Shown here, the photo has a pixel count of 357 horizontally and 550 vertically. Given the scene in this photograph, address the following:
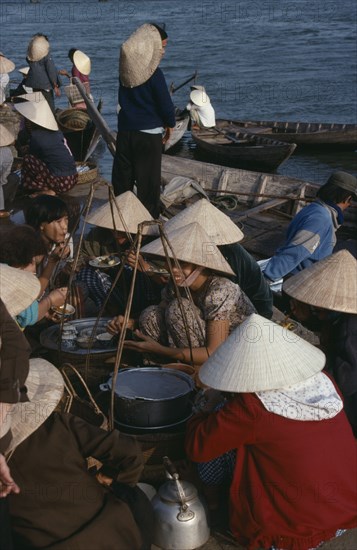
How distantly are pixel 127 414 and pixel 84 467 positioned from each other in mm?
605

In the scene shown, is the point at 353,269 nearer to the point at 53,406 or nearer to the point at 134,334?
the point at 134,334

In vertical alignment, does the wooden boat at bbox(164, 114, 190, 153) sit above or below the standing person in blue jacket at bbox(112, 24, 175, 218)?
below

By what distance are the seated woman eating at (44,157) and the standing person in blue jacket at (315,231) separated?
215cm

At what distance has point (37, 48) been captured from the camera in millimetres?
9875

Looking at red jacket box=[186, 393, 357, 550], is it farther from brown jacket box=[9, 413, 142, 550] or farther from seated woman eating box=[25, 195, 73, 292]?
seated woman eating box=[25, 195, 73, 292]

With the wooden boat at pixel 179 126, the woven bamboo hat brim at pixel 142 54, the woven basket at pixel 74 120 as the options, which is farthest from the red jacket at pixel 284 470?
the wooden boat at pixel 179 126

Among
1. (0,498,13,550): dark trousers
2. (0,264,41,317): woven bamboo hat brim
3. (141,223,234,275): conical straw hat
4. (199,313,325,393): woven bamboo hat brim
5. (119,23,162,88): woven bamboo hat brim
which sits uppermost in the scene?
(119,23,162,88): woven bamboo hat brim

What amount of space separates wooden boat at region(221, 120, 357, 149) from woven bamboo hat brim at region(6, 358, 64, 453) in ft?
39.3

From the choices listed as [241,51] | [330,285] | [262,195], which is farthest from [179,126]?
[241,51]

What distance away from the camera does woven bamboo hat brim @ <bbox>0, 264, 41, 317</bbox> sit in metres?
2.61

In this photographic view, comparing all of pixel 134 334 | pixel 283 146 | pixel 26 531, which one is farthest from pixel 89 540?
pixel 283 146

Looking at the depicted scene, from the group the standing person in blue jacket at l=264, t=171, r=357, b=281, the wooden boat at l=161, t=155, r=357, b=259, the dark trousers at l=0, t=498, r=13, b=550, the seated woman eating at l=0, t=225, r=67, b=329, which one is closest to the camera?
the dark trousers at l=0, t=498, r=13, b=550

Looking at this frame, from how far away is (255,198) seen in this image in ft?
27.5

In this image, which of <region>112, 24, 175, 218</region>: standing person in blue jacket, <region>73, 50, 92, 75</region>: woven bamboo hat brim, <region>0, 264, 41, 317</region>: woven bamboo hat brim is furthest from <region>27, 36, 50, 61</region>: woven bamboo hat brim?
<region>0, 264, 41, 317</region>: woven bamboo hat brim
